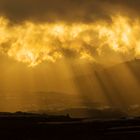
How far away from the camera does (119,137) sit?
7244 centimetres

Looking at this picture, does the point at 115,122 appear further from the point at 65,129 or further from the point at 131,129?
the point at 65,129

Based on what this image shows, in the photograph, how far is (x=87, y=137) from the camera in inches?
2832

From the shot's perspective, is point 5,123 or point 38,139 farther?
point 5,123

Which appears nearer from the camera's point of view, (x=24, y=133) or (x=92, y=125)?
(x=24, y=133)

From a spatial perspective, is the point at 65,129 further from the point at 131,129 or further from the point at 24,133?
the point at 131,129

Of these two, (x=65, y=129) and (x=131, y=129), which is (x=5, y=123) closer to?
(x=65, y=129)

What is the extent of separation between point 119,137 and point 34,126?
50.8 feet

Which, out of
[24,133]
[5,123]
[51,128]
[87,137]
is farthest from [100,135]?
[5,123]

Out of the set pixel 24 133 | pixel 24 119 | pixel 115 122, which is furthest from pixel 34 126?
pixel 115 122

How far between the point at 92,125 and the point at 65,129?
6.19m

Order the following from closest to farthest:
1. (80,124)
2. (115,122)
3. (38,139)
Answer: (38,139)
(80,124)
(115,122)

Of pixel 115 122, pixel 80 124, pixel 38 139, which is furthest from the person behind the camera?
pixel 115 122

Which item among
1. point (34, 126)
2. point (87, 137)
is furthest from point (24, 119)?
point (87, 137)

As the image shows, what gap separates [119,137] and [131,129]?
7.29 meters
